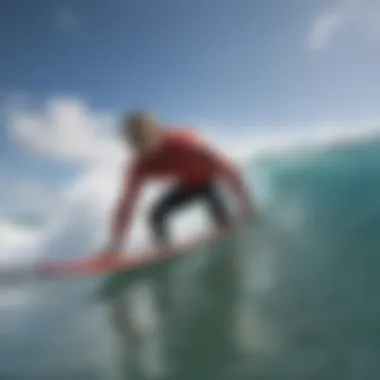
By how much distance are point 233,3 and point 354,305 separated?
0.83m

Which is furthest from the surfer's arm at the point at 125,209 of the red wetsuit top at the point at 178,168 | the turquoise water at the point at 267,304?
the turquoise water at the point at 267,304

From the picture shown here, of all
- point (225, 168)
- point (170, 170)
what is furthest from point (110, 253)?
point (225, 168)

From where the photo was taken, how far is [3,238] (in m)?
2.26

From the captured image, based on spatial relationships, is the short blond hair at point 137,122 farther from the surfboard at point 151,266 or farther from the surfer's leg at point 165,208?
the surfboard at point 151,266

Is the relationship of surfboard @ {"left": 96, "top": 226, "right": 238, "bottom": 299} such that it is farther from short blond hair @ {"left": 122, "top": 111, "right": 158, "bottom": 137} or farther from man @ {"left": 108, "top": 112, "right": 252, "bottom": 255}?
short blond hair @ {"left": 122, "top": 111, "right": 158, "bottom": 137}

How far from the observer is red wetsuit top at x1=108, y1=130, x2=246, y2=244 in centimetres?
220

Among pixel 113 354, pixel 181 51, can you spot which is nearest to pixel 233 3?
pixel 181 51

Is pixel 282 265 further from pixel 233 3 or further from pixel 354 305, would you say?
pixel 233 3

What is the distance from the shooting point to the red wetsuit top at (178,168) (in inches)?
86.4

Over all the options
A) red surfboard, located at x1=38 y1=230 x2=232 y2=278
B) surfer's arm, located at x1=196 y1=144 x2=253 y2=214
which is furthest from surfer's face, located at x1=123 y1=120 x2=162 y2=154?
red surfboard, located at x1=38 y1=230 x2=232 y2=278

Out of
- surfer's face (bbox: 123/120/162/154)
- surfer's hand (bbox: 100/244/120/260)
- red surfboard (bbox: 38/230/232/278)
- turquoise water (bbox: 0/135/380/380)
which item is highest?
surfer's face (bbox: 123/120/162/154)

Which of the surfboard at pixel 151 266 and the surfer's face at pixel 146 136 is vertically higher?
the surfer's face at pixel 146 136

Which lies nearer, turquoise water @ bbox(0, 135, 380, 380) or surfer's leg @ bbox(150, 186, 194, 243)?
turquoise water @ bbox(0, 135, 380, 380)

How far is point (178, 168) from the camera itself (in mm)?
2215
